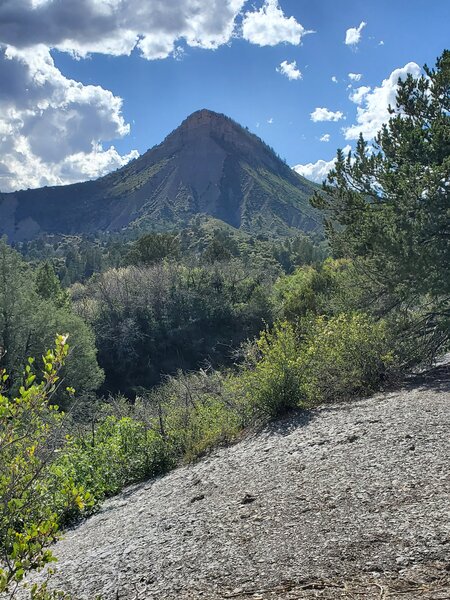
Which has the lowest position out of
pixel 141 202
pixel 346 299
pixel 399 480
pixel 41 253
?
pixel 399 480

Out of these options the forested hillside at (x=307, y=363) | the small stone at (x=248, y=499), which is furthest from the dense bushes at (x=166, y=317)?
the small stone at (x=248, y=499)

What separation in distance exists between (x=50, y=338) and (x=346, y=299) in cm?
1843

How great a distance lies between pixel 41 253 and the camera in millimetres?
132625

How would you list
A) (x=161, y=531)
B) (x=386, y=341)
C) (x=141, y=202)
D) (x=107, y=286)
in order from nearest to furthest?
(x=161, y=531) < (x=386, y=341) < (x=107, y=286) < (x=141, y=202)

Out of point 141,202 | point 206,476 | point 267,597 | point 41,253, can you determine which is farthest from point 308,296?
point 141,202

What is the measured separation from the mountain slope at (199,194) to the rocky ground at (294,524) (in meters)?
144

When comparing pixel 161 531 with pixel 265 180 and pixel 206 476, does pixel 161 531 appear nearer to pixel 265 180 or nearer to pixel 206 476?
pixel 206 476

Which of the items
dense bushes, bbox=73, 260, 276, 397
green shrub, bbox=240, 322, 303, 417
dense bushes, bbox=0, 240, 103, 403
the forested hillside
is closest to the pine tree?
the forested hillside

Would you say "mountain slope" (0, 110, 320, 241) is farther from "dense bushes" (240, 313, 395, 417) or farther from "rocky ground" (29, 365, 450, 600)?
"rocky ground" (29, 365, 450, 600)

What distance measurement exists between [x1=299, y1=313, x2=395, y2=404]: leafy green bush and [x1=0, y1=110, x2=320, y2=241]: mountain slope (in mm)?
140200

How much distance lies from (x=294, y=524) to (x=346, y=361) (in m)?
5.59

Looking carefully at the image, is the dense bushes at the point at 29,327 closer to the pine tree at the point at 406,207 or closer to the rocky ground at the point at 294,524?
the pine tree at the point at 406,207

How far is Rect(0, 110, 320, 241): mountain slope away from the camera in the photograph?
16288 centimetres

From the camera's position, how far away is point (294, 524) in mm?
4621
